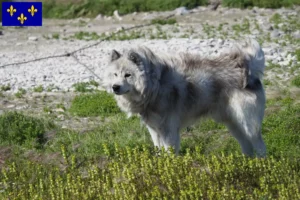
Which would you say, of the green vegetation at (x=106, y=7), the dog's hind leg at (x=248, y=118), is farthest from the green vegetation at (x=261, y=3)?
the dog's hind leg at (x=248, y=118)

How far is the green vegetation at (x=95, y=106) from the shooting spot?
13422 mm

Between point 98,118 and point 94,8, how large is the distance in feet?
54.7

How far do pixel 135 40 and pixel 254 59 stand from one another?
11.8 meters

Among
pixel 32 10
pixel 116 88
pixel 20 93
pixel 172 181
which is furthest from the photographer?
pixel 32 10

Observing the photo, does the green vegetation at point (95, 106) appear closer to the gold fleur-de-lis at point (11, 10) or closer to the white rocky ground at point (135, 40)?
the white rocky ground at point (135, 40)

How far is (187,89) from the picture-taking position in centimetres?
966

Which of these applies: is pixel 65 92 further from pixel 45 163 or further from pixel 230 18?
pixel 230 18

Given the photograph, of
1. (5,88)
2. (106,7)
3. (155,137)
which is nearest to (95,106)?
(5,88)

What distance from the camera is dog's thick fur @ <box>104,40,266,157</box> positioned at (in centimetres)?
945

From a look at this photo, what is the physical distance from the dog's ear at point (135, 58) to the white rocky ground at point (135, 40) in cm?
605

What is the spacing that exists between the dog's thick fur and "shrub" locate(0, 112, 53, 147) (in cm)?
209

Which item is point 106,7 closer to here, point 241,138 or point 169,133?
point 241,138

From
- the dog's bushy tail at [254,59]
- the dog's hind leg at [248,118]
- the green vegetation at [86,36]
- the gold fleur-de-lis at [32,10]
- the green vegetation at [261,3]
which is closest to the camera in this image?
the dog's hind leg at [248,118]

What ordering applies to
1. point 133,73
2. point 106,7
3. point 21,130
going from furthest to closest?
point 106,7 → point 21,130 → point 133,73
